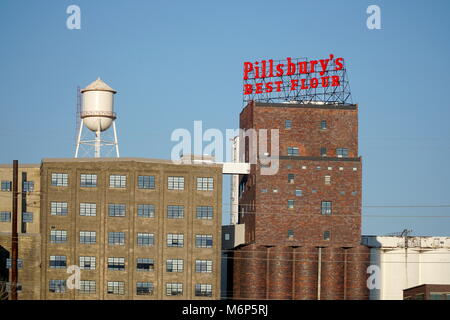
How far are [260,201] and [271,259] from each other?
8.38 metres

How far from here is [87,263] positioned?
114688mm

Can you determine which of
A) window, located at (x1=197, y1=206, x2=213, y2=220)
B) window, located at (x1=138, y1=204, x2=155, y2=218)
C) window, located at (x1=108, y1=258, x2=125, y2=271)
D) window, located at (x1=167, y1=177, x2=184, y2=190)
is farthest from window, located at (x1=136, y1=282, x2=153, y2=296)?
window, located at (x1=167, y1=177, x2=184, y2=190)

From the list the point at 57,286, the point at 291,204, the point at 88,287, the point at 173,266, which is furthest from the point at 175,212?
the point at 57,286

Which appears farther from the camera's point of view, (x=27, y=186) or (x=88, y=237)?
(x=27, y=186)

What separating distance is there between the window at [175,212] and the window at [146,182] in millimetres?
3837

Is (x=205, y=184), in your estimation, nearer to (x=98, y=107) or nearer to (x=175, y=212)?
(x=175, y=212)

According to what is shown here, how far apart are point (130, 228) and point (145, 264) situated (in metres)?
5.18

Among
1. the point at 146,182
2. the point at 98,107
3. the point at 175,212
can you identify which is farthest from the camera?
the point at 98,107

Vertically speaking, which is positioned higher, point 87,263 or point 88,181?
point 88,181

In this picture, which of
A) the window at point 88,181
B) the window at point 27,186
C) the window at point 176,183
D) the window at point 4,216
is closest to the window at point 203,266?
the window at point 176,183

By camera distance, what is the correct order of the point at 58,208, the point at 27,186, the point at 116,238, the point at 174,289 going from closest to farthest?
1. the point at 174,289
2. the point at 58,208
3. the point at 116,238
4. the point at 27,186

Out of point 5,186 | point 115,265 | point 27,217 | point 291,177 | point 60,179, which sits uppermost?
point 291,177
